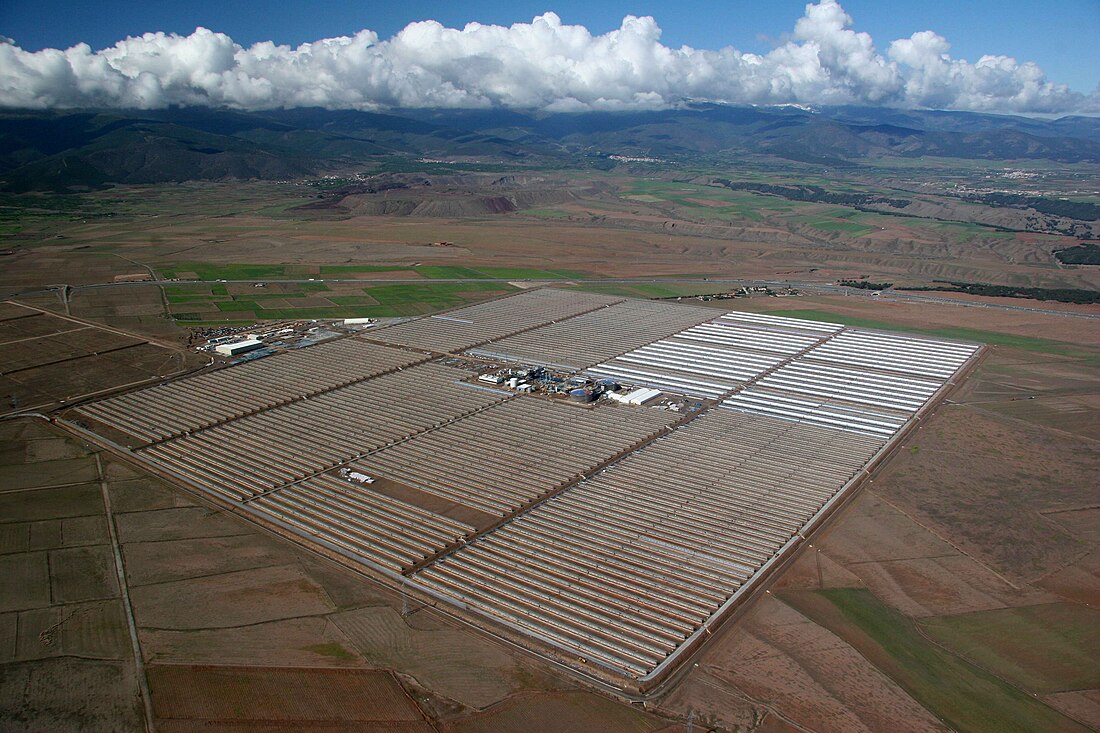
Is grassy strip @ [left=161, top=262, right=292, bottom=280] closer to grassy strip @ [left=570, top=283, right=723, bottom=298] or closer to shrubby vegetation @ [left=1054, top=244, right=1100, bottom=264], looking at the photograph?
grassy strip @ [left=570, top=283, right=723, bottom=298]

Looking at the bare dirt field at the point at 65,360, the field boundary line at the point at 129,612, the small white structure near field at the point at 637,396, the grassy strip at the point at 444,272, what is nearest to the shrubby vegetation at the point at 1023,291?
the grassy strip at the point at 444,272

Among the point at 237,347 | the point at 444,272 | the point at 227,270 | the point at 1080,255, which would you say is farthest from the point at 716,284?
the point at 227,270

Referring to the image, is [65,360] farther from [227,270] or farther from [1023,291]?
[1023,291]

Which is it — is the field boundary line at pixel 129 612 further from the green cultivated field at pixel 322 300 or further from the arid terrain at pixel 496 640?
the green cultivated field at pixel 322 300

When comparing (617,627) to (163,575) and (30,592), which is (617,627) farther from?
(30,592)

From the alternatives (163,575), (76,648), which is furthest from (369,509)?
(76,648)

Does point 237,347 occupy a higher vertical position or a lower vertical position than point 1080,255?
lower
